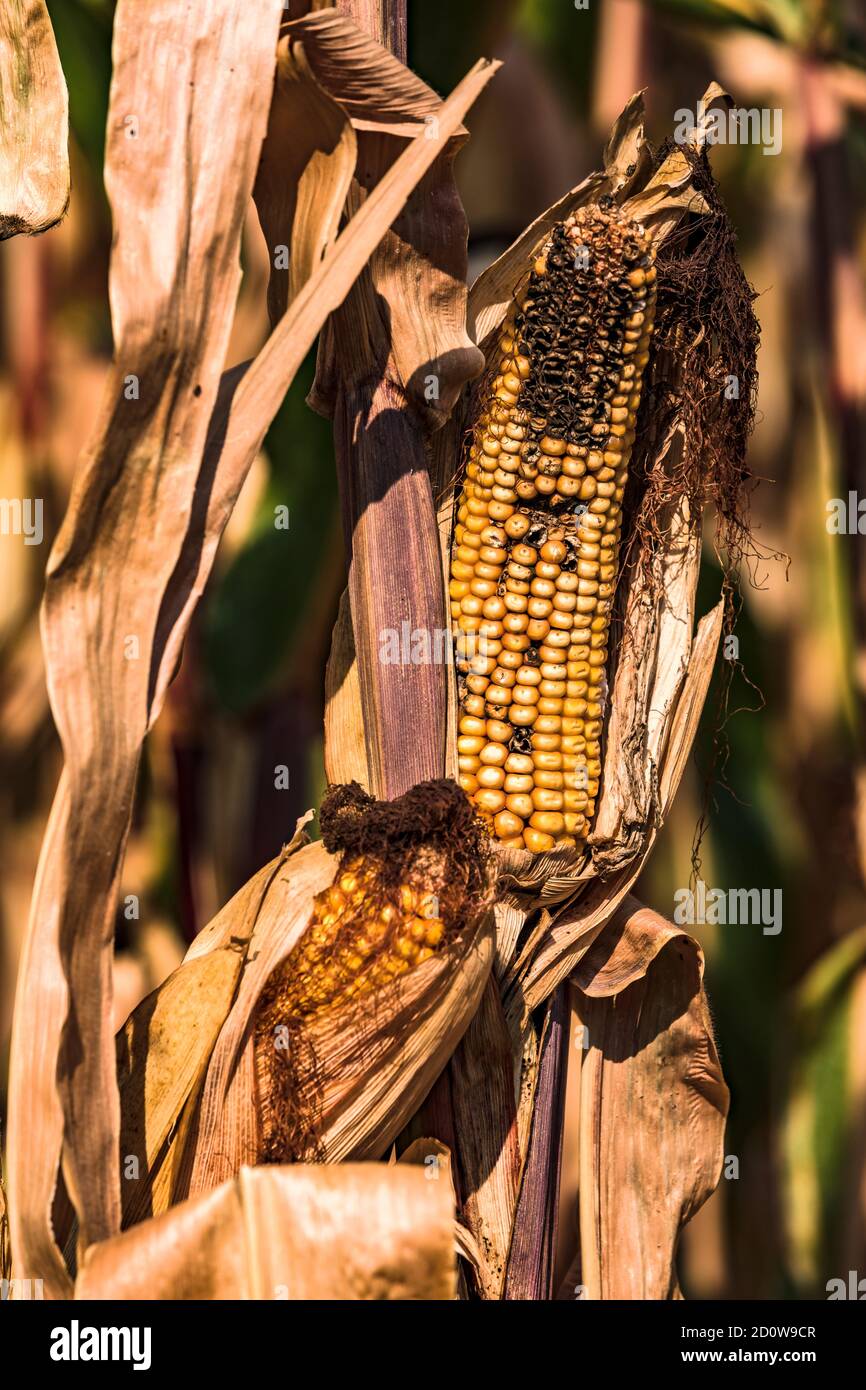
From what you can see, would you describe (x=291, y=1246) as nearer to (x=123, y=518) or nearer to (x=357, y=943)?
(x=357, y=943)

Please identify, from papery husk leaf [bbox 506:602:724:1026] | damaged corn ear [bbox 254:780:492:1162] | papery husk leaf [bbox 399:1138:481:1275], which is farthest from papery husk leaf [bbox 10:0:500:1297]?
papery husk leaf [bbox 506:602:724:1026]

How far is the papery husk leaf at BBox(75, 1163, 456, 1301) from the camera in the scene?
2.57 feet

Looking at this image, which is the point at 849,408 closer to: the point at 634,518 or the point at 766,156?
the point at 766,156

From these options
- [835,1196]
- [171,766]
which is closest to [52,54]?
[171,766]

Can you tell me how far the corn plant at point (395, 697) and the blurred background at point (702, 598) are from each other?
1.16 ft

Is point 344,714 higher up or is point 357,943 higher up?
point 344,714

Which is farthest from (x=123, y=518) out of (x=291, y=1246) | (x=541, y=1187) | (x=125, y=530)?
(x=541, y=1187)

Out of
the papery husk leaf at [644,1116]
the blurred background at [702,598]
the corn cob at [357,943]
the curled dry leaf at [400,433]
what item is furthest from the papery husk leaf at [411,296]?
the blurred background at [702,598]

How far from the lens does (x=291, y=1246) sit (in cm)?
79

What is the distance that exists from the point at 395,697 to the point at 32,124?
0.55 meters

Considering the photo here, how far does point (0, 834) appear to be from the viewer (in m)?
1.38

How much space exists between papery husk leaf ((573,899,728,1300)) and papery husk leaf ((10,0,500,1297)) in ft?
1.47
